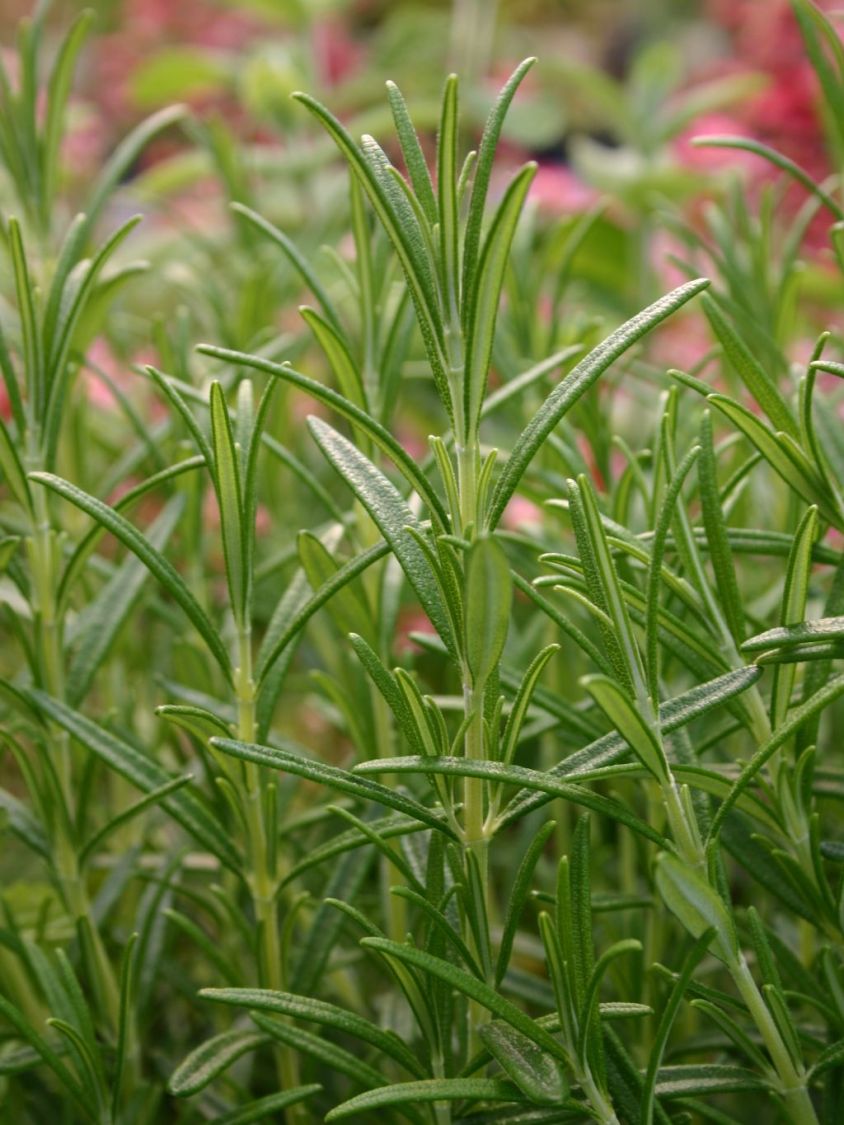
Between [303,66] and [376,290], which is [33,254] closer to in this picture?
[376,290]

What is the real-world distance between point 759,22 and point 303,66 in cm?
68

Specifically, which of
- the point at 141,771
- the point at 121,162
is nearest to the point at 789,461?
the point at 141,771

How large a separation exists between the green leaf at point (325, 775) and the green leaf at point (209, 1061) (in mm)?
105

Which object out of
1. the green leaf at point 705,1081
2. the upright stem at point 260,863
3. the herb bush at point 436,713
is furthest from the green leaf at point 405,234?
the green leaf at point 705,1081

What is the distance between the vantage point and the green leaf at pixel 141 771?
0.41 metres

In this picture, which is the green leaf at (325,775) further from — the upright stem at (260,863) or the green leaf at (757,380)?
the green leaf at (757,380)

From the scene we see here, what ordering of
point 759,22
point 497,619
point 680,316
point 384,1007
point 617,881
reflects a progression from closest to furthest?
point 497,619
point 384,1007
point 617,881
point 680,316
point 759,22

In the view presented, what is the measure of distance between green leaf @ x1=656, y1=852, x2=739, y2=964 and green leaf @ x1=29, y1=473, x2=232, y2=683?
0.14m

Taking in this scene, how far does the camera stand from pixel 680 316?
3.34 ft

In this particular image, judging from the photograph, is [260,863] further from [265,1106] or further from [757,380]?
[757,380]

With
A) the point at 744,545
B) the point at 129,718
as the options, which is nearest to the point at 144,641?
the point at 129,718

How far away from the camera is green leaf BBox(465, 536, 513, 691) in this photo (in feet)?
1.00

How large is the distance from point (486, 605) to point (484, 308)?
9cm

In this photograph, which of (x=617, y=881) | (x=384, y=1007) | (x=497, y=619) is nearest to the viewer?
(x=497, y=619)
